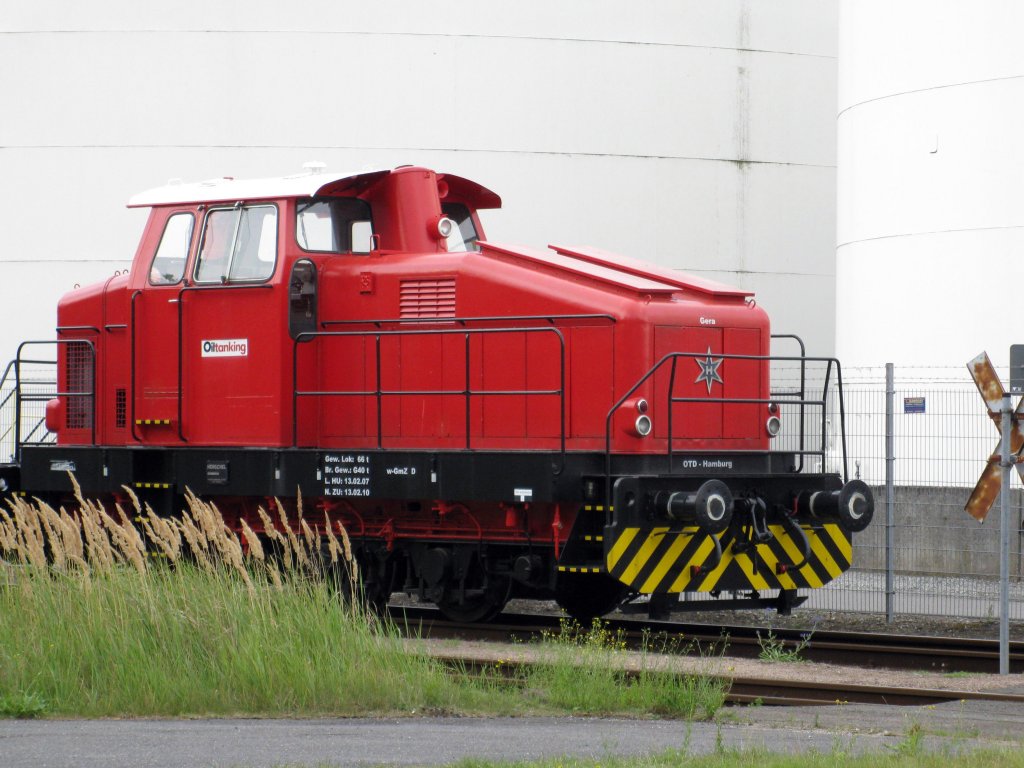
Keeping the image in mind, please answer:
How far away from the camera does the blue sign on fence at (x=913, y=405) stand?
16.9 metres

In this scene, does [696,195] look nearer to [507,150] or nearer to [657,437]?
[507,150]

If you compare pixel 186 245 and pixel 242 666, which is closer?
pixel 242 666

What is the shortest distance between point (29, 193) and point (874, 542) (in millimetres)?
12556

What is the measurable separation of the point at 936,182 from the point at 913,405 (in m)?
2.66

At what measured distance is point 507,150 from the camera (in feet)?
71.6

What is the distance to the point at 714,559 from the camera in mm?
11062

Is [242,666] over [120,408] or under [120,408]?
under

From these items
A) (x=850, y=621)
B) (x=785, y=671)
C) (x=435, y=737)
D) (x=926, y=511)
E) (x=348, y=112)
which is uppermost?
(x=348, y=112)

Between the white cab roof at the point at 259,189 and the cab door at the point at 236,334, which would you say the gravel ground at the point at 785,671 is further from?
the white cab roof at the point at 259,189

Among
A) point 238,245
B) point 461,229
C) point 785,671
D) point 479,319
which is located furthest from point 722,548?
point 238,245

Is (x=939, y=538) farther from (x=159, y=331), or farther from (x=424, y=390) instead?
(x=159, y=331)

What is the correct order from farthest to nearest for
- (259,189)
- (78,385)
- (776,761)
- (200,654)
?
(78,385), (259,189), (200,654), (776,761)

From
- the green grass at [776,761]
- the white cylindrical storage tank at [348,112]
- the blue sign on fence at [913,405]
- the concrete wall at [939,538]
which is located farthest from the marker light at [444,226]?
the white cylindrical storage tank at [348,112]

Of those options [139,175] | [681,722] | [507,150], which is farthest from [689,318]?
[139,175]
